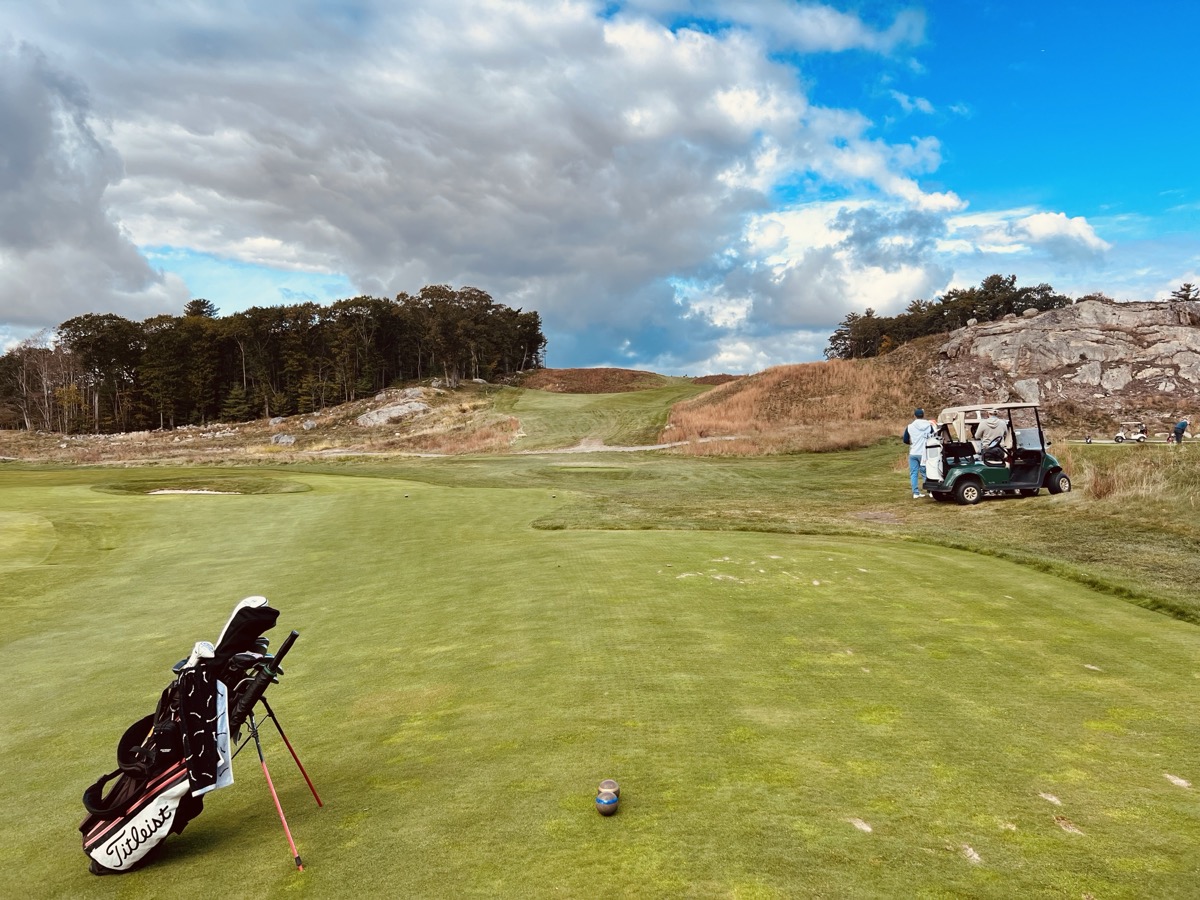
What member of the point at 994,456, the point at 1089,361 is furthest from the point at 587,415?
the point at 994,456

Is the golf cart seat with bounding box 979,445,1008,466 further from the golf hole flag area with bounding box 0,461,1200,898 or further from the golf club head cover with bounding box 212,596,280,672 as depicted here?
the golf club head cover with bounding box 212,596,280,672

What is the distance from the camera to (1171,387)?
43312 millimetres

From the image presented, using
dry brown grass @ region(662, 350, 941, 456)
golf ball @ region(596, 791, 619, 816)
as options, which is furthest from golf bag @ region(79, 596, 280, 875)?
dry brown grass @ region(662, 350, 941, 456)

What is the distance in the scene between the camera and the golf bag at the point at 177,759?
3904mm

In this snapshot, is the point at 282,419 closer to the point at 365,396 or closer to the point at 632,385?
the point at 365,396

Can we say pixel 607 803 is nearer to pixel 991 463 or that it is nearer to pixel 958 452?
pixel 958 452

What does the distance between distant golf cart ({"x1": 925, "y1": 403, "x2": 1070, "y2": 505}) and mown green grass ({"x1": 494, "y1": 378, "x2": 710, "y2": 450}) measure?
29793 millimetres

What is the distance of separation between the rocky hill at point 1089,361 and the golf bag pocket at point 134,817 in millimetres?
49920

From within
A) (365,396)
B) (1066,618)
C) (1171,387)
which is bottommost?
(1066,618)

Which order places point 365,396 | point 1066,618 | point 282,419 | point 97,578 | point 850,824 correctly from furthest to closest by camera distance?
point 365,396 < point 282,419 < point 97,578 < point 1066,618 < point 850,824

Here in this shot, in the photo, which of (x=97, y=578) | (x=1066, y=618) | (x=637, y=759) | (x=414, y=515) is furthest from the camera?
(x=414, y=515)

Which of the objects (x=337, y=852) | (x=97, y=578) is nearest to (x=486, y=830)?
(x=337, y=852)

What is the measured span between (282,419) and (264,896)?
3090 inches

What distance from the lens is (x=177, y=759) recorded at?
4055mm
